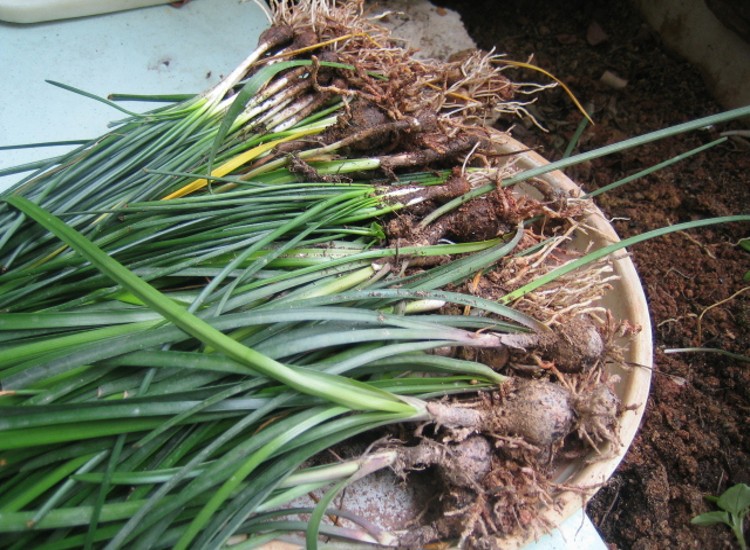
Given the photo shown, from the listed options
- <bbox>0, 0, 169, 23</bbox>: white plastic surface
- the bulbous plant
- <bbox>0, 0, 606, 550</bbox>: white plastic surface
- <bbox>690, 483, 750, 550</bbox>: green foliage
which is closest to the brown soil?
<bbox>690, 483, 750, 550</bbox>: green foliage

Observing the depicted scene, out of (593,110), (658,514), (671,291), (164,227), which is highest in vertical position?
(164,227)

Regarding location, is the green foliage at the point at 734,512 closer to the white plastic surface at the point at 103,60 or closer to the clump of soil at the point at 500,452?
the clump of soil at the point at 500,452

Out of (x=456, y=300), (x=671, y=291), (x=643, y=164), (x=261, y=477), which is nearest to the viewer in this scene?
(x=261, y=477)

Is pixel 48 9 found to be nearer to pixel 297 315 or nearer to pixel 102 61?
pixel 102 61

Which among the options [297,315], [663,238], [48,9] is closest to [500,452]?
[297,315]

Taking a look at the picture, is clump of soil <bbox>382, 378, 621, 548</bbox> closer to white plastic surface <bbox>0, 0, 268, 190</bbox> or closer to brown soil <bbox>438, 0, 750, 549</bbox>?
brown soil <bbox>438, 0, 750, 549</bbox>

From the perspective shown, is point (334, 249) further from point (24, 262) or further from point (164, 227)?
point (24, 262)

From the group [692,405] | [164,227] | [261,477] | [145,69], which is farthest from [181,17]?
[692,405]
